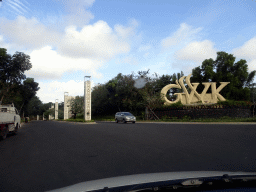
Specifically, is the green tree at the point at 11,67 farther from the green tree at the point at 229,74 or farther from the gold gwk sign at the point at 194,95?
the green tree at the point at 229,74

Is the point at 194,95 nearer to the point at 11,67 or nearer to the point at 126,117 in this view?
the point at 126,117

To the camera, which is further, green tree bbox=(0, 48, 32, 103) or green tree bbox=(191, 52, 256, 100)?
green tree bbox=(191, 52, 256, 100)

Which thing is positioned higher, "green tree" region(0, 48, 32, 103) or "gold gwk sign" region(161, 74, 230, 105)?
"green tree" region(0, 48, 32, 103)

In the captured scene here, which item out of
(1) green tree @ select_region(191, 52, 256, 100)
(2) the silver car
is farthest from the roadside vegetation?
(2) the silver car

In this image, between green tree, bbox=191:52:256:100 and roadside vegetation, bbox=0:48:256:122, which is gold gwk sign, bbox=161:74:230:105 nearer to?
roadside vegetation, bbox=0:48:256:122

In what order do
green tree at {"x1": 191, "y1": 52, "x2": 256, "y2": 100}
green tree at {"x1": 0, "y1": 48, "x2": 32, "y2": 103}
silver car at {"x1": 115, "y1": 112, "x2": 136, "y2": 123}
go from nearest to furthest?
1. silver car at {"x1": 115, "y1": 112, "x2": 136, "y2": 123}
2. green tree at {"x1": 0, "y1": 48, "x2": 32, "y2": 103}
3. green tree at {"x1": 191, "y1": 52, "x2": 256, "y2": 100}

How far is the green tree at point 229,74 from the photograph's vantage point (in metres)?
50.6

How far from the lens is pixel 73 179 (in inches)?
195

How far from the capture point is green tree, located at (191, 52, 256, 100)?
166 ft

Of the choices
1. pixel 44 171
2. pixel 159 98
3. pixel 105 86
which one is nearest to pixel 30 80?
pixel 105 86

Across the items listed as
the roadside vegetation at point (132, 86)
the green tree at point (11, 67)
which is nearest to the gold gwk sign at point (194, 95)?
the roadside vegetation at point (132, 86)

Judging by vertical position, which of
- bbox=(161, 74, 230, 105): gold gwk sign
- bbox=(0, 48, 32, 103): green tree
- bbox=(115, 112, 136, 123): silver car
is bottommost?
bbox=(115, 112, 136, 123): silver car

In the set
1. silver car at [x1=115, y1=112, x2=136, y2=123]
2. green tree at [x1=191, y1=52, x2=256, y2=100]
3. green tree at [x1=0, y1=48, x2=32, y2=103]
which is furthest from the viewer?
green tree at [x1=191, y1=52, x2=256, y2=100]

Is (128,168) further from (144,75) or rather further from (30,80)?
(30,80)
